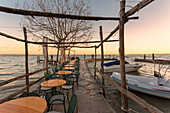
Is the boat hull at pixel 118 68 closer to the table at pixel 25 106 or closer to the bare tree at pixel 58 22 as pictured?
the bare tree at pixel 58 22

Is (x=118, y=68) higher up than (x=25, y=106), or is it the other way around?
(x=25, y=106)

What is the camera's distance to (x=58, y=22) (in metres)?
11.0

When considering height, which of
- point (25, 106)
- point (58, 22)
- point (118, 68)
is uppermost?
point (58, 22)

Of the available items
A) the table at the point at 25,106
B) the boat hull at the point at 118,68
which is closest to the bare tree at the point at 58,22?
the boat hull at the point at 118,68

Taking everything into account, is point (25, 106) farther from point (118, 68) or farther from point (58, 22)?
point (118, 68)

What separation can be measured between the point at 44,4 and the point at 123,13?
10321mm

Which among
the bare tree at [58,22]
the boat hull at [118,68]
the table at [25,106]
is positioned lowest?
the boat hull at [118,68]

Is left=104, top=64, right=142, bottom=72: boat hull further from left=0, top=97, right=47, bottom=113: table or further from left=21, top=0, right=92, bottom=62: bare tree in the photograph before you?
left=0, top=97, right=47, bottom=113: table

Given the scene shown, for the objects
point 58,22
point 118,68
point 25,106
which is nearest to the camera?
point 25,106

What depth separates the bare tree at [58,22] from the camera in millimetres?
9445

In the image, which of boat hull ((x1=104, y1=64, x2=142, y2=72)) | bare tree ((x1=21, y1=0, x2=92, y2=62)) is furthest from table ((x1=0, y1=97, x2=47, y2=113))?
boat hull ((x1=104, y1=64, x2=142, y2=72))

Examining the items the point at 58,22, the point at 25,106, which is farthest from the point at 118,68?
the point at 25,106

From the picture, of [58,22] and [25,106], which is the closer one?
[25,106]

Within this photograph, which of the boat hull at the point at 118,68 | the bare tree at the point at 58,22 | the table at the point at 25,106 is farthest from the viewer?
the boat hull at the point at 118,68
